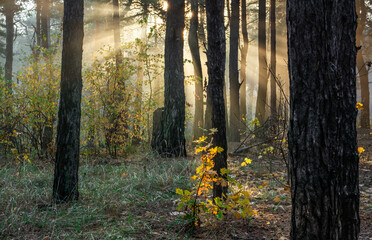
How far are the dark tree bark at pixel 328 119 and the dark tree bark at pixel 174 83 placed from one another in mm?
5977

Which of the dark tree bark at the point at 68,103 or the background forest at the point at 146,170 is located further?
the dark tree bark at the point at 68,103

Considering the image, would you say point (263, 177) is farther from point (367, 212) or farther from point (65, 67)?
point (65, 67)

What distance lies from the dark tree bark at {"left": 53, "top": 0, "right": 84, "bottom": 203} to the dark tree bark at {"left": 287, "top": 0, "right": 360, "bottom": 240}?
3080mm

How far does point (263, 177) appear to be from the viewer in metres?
6.36

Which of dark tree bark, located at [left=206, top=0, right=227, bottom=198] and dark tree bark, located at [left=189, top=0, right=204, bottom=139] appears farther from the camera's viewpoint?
dark tree bark, located at [left=189, top=0, right=204, bottom=139]

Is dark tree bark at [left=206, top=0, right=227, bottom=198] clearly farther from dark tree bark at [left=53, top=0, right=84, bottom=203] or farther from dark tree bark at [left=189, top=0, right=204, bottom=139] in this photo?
dark tree bark at [left=189, top=0, right=204, bottom=139]

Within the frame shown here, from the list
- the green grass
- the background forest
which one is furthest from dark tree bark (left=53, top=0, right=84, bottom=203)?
the green grass

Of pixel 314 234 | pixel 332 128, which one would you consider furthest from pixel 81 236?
pixel 332 128

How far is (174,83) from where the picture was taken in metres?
8.23

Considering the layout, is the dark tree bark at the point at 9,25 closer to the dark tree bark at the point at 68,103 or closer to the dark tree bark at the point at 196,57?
the dark tree bark at the point at 196,57

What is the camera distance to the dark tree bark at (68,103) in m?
4.11

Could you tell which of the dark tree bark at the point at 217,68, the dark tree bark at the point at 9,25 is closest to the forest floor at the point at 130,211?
the dark tree bark at the point at 217,68

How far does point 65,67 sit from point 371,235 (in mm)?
4200

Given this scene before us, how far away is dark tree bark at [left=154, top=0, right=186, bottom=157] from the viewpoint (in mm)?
8117
